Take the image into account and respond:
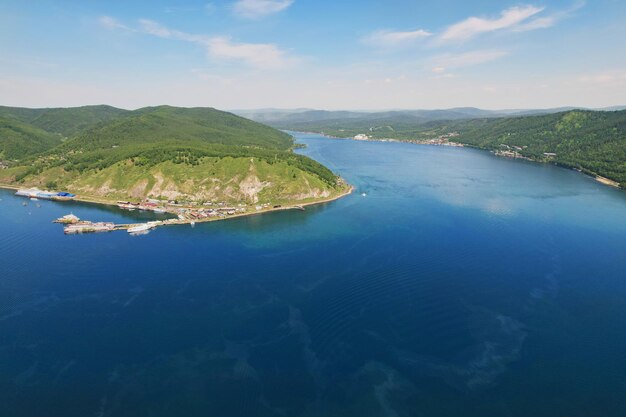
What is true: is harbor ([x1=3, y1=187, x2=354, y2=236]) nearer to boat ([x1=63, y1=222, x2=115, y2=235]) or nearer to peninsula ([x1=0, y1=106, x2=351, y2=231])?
boat ([x1=63, y1=222, x2=115, y2=235])

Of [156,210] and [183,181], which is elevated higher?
[183,181]

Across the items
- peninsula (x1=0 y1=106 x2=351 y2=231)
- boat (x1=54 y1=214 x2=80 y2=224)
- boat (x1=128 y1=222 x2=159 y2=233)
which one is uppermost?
peninsula (x1=0 y1=106 x2=351 y2=231)

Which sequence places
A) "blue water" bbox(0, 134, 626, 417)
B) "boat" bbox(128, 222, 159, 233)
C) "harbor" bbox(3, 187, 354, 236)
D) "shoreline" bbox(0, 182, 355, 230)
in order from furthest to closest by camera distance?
"shoreline" bbox(0, 182, 355, 230) < "harbor" bbox(3, 187, 354, 236) < "boat" bbox(128, 222, 159, 233) < "blue water" bbox(0, 134, 626, 417)

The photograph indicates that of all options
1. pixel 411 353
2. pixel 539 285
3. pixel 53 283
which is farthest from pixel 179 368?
pixel 539 285

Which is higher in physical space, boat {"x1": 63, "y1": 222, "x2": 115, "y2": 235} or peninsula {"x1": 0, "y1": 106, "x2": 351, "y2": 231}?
peninsula {"x1": 0, "y1": 106, "x2": 351, "y2": 231}

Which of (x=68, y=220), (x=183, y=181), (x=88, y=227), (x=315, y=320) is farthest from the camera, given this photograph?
(x=183, y=181)

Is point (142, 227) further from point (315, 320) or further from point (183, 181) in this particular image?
point (315, 320)

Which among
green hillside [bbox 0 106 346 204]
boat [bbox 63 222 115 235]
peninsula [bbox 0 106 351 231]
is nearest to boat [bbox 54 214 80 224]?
boat [bbox 63 222 115 235]

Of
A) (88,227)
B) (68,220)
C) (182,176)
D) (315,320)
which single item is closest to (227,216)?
(182,176)
